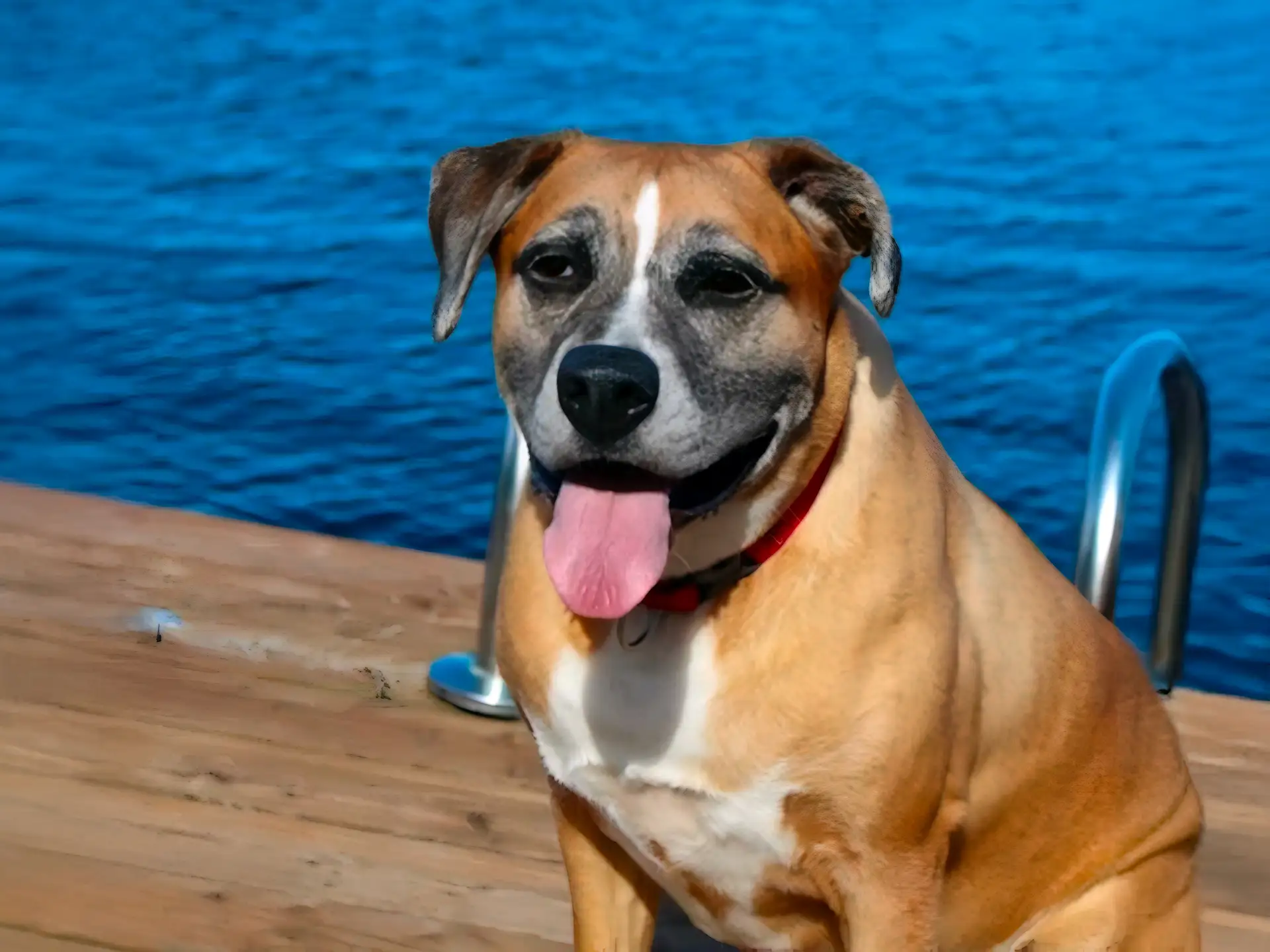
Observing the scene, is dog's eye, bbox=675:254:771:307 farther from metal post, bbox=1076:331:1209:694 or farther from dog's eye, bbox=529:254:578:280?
metal post, bbox=1076:331:1209:694

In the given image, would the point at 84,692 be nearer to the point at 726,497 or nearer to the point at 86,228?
the point at 726,497

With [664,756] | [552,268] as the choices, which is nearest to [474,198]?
[552,268]

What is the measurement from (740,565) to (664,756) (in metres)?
0.25

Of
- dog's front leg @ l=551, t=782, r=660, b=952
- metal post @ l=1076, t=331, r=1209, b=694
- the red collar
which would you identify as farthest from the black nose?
metal post @ l=1076, t=331, r=1209, b=694

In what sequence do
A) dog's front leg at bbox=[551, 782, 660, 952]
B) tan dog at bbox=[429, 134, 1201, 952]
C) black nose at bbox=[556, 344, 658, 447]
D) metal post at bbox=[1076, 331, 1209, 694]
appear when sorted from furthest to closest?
metal post at bbox=[1076, 331, 1209, 694] < dog's front leg at bbox=[551, 782, 660, 952] < tan dog at bbox=[429, 134, 1201, 952] < black nose at bbox=[556, 344, 658, 447]

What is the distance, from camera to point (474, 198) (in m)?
2.19

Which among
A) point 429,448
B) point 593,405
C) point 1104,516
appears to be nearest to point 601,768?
point 593,405

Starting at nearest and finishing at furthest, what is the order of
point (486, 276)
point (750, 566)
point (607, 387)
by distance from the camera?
point (607, 387) < point (750, 566) < point (486, 276)

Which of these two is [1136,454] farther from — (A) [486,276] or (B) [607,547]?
(A) [486,276]

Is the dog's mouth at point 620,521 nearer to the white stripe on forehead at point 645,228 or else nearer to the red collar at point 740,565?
the red collar at point 740,565

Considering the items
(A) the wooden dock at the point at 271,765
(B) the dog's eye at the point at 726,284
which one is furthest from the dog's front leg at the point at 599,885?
(B) the dog's eye at the point at 726,284

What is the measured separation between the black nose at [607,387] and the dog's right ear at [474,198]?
276 millimetres

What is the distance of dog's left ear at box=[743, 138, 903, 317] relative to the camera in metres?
2.11

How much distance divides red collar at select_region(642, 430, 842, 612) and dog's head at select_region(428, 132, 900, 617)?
70 millimetres
